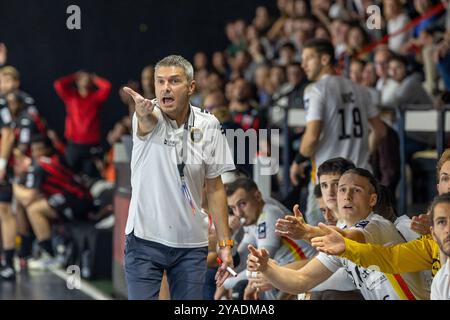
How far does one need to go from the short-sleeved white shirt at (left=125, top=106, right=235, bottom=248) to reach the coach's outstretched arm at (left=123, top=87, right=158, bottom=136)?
0.05 metres

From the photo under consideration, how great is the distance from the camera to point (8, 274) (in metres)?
10.8

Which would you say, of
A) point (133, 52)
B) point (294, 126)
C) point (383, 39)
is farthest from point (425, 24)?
point (133, 52)

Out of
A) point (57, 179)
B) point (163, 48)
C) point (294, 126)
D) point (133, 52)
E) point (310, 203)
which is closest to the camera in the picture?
point (310, 203)

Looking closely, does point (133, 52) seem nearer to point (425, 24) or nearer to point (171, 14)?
point (171, 14)

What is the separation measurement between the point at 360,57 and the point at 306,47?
9.47 feet

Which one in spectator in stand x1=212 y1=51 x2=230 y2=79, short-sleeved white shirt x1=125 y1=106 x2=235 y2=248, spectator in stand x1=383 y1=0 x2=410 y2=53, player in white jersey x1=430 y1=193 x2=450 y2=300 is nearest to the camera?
player in white jersey x1=430 y1=193 x2=450 y2=300

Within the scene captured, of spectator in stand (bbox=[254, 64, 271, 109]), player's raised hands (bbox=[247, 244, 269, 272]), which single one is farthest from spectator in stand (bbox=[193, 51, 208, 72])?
player's raised hands (bbox=[247, 244, 269, 272])

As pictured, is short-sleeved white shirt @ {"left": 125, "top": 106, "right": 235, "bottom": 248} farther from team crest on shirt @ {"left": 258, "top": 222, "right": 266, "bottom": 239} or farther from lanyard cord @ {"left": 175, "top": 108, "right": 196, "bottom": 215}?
team crest on shirt @ {"left": 258, "top": 222, "right": 266, "bottom": 239}

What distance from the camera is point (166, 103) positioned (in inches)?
212

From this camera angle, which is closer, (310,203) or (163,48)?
(310,203)

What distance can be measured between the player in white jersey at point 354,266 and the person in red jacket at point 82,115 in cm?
721

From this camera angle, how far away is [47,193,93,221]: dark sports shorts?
11484 millimetres

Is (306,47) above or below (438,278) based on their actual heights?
above
